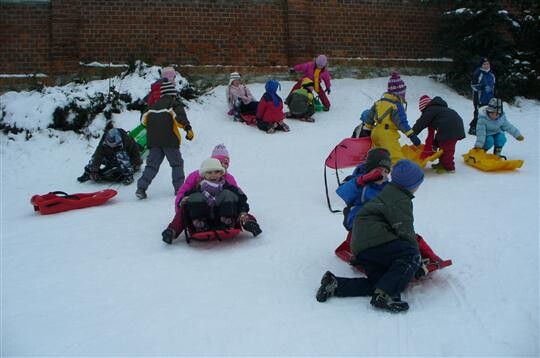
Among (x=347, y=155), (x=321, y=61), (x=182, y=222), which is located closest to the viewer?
(x=182, y=222)

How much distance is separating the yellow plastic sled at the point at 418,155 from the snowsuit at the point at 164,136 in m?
3.33

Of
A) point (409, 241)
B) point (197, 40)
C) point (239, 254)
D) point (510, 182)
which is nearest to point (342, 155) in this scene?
point (510, 182)

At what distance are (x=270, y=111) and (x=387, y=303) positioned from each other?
821 centimetres

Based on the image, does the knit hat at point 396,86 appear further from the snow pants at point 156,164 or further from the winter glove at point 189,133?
the snow pants at point 156,164

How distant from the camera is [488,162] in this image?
884 cm

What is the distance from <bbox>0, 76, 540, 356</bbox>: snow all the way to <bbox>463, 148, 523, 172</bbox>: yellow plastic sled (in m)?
0.13

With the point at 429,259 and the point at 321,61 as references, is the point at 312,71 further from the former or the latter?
the point at 429,259

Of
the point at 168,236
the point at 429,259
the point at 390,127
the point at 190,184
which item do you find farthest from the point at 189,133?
the point at 429,259

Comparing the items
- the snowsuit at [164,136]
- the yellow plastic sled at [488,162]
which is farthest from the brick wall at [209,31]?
the yellow plastic sled at [488,162]

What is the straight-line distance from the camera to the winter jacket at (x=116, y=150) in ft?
30.4

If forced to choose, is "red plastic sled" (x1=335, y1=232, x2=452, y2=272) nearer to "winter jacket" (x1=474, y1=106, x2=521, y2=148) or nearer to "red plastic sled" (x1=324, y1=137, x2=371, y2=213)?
"red plastic sled" (x1=324, y1=137, x2=371, y2=213)

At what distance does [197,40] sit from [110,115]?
377cm

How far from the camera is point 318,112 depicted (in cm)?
1359

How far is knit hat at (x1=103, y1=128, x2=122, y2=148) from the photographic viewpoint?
30.3ft
